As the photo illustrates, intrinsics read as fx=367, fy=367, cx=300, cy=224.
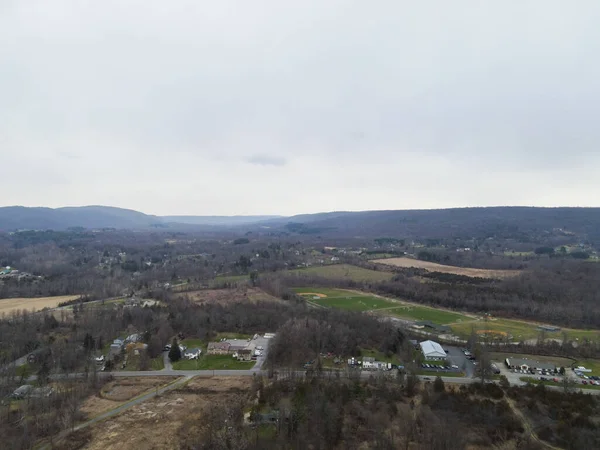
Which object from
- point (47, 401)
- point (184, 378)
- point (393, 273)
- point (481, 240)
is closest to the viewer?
point (47, 401)

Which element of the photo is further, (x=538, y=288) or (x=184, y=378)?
(x=538, y=288)

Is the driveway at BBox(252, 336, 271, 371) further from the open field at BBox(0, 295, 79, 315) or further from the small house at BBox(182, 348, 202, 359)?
the open field at BBox(0, 295, 79, 315)

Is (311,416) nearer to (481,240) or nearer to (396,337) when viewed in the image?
(396,337)

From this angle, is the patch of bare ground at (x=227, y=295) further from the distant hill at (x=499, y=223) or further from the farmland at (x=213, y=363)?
the distant hill at (x=499, y=223)

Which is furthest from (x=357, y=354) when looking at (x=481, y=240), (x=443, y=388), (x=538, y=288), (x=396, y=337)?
(x=481, y=240)

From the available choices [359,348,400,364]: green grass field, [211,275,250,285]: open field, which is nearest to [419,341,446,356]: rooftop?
[359,348,400,364]: green grass field

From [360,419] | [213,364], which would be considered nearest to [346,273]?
[213,364]
